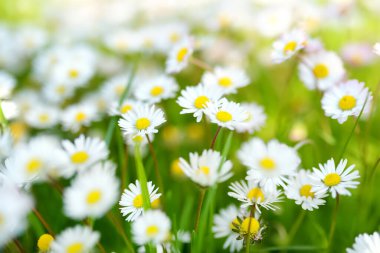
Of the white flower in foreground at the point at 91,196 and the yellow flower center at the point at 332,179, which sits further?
the yellow flower center at the point at 332,179

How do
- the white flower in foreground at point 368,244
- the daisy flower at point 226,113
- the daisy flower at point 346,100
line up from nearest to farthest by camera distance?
the white flower in foreground at point 368,244 → the daisy flower at point 226,113 → the daisy flower at point 346,100

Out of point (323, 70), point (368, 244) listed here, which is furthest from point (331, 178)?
point (323, 70)

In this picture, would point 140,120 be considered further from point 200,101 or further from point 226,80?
point 226,80

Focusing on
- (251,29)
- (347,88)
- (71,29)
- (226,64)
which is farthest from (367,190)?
(71,29)

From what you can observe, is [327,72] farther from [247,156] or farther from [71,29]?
[71,29]

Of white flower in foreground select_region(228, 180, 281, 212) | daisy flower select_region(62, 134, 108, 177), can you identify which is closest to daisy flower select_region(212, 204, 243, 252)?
white flower in foreground select_region(228, 180, 281, 212)

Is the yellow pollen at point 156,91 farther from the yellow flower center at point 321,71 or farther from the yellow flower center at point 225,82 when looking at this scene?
the yellow flower center at point 321,71

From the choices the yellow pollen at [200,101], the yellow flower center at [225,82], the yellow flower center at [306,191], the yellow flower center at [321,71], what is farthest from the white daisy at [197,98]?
the yellow flower center at [321,71]
